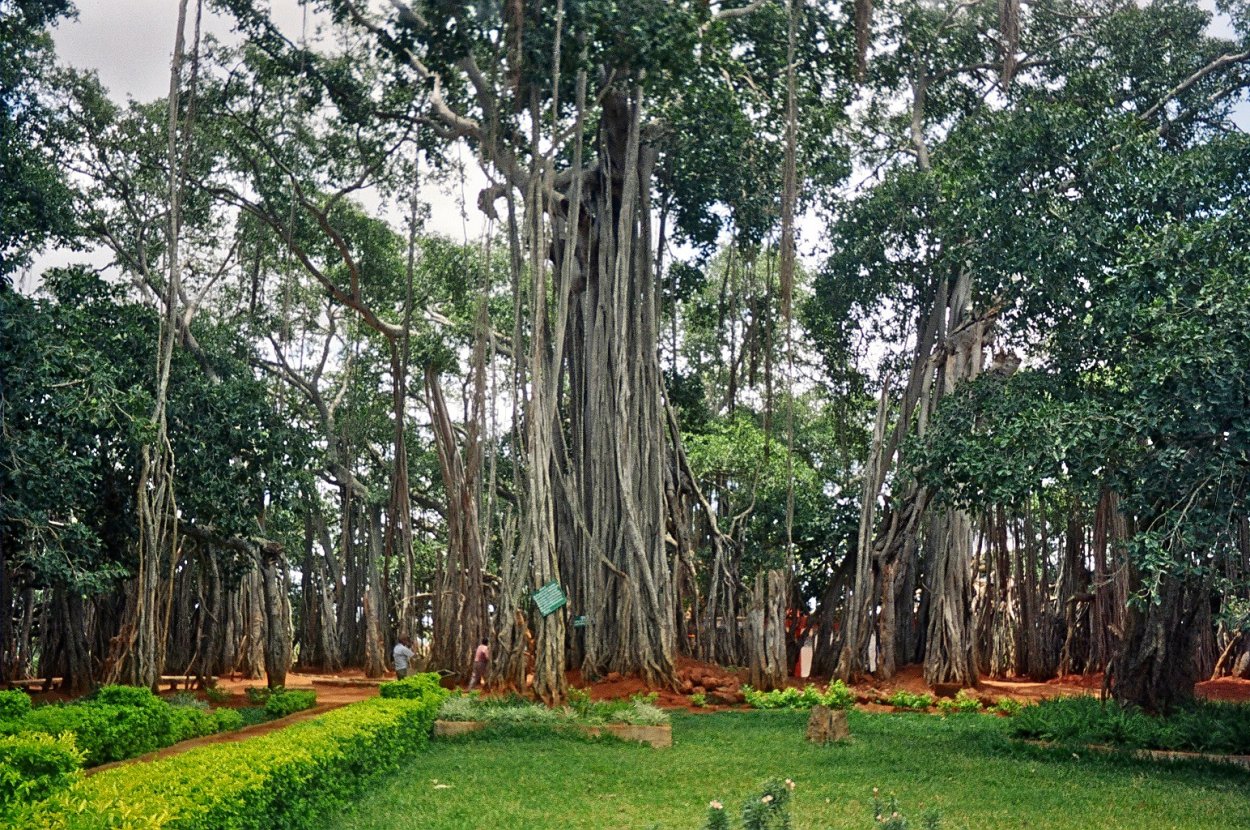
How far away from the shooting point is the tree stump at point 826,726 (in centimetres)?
943

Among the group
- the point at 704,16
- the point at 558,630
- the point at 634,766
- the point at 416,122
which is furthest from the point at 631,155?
the point at 634,766

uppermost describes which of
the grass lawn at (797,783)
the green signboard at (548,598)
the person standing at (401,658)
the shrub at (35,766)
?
the green signboard at (548,598)

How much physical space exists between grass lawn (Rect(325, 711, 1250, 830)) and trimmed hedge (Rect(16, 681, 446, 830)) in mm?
200

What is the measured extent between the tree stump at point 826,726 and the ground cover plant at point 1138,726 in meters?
1.29

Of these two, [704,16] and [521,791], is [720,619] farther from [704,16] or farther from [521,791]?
[521,791]

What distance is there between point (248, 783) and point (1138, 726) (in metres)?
6.15

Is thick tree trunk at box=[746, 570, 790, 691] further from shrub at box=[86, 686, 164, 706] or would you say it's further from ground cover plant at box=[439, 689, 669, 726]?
shrub at box=[86, 686, 164, 706]

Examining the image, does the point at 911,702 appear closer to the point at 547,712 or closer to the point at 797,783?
the point at 547,712

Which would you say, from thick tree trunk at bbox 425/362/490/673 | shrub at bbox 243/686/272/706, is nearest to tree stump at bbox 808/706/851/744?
thick tree trunk at bbox 425/362/490/673

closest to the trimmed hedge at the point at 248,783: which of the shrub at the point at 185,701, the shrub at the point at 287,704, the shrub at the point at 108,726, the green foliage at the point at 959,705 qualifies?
the shrub at the point at 108,726

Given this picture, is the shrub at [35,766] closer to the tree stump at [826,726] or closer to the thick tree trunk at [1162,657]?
the tree stump at [826,726]

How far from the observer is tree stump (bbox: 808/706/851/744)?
371 inches

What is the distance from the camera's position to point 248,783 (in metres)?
5.39

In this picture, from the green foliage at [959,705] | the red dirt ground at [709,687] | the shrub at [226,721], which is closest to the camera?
the shrub at [226,721]
